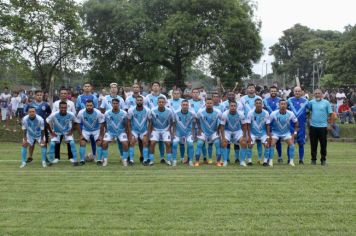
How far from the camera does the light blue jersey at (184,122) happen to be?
1391 cm

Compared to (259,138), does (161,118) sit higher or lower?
higher

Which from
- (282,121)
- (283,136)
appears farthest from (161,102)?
(283,136)

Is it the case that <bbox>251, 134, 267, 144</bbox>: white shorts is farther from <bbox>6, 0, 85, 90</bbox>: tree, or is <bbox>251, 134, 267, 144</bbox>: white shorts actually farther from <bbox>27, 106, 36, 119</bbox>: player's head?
<bbox>6, 0, 85, 90</bbox>: tree

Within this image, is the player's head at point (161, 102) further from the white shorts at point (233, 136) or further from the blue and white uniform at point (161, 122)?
the white shorts at point (233, 136)

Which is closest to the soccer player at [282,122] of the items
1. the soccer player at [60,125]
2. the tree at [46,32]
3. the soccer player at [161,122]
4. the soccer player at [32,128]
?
the soccer player at [161,122]

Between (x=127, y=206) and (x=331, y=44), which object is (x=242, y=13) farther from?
(x=331, y=44)

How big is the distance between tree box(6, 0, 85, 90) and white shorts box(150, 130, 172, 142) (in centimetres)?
1279

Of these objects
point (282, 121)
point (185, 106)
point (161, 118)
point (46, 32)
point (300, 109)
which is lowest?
point (282, 121)

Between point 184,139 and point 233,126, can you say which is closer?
point 233,126

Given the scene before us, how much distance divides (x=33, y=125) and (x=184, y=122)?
165 inches

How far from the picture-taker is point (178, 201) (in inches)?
323

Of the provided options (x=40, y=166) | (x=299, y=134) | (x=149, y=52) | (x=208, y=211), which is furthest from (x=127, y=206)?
(x=149, y=52)

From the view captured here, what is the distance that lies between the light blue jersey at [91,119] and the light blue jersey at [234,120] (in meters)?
3.44

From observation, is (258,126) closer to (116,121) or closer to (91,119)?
(116,121)
